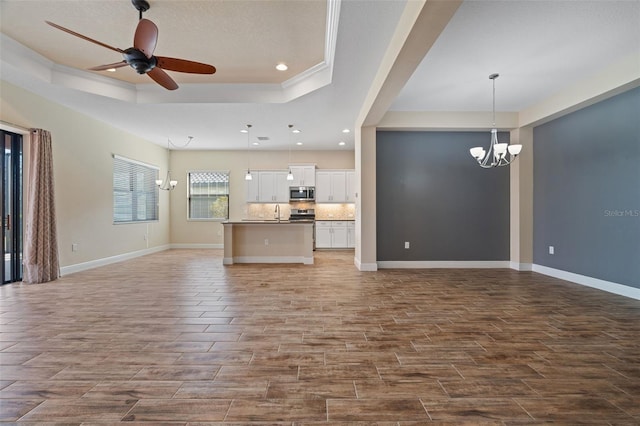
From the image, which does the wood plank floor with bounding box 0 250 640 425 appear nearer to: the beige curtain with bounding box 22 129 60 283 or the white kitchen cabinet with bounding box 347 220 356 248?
the beige curtain with bounding box 22 129 60 283

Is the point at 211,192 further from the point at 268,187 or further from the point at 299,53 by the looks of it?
the point at 299,53

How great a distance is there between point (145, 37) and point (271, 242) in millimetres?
4689

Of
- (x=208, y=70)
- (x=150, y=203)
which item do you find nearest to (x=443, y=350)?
(x=208, y=70)

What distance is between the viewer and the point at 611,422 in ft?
5.39

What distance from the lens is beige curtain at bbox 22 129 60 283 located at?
186 inches

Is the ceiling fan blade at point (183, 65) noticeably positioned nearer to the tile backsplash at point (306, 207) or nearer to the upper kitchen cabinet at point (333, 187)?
the upper kitchen cabinet at point (333, 187)

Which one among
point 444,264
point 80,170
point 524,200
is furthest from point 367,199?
point 80,170

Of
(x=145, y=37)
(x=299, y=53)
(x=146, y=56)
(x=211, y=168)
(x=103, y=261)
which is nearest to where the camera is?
(x=145, y=37)

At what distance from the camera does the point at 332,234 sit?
8.84 metres

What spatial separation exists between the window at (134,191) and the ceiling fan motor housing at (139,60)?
4882 mm

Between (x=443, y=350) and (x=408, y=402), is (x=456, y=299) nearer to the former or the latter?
(x=443, y=350)

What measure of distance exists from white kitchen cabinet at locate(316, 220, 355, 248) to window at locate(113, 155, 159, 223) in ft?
15.5

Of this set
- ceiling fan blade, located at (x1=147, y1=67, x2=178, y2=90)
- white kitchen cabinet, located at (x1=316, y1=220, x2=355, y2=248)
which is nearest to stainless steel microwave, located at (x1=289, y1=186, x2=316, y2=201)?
white kitchen cabinet, located at (x1=316, y1=220, x2=355, y2=248)

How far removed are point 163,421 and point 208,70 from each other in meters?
2.97
